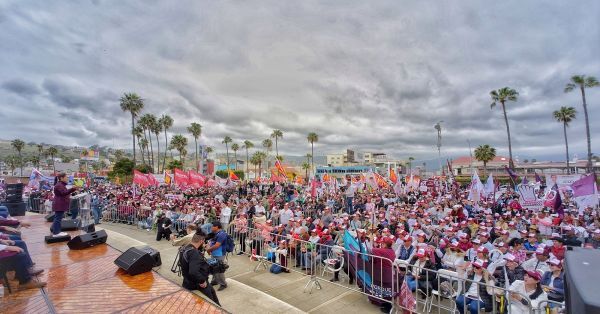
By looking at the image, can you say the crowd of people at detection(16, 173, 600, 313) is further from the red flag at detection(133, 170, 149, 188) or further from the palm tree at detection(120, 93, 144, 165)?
the palm tree at detection(120, 93, 144, 165)

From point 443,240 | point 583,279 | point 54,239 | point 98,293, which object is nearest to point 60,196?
point 54,239

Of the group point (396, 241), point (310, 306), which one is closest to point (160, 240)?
point (310, 306)

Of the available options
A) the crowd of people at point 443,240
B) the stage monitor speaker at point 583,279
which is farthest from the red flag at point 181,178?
the stage monitor speaker at point 583,279

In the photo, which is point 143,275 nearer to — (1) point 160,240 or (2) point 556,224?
(1) point 160,240

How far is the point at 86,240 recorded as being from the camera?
7816mm

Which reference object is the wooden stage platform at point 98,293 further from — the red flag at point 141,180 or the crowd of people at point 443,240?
the red flag at point 141,180

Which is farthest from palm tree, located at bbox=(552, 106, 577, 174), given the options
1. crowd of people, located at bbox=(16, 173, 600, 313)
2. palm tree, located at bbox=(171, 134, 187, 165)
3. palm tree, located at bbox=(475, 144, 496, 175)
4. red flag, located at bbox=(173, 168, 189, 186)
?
palm tree, located at bbox=(171, 134, 187, 165)

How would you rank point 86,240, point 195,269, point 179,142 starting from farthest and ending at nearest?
point 179,142 → point 86,240 → point 195,269

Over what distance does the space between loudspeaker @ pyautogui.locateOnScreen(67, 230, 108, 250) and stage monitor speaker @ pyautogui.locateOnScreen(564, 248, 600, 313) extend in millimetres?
9404

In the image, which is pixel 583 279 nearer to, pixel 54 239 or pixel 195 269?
pixel 195 269

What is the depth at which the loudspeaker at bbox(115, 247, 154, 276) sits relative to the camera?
568cm

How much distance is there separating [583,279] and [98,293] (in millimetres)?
6028

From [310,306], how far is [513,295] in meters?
3.82

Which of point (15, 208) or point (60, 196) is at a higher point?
point (60, 196)
